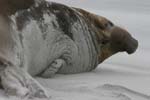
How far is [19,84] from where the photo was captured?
4.71 meters

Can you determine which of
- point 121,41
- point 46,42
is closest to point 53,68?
point 46,42

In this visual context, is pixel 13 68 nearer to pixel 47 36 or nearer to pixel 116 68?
pixel 47 36

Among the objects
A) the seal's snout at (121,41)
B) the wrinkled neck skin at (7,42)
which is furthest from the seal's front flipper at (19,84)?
the seal's snout at (121,41)

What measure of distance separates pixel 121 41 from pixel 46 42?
3.56ft

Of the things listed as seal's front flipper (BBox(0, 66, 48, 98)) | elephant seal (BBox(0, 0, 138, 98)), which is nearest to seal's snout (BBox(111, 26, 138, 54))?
elephant seal (BBox(0, 0, 138, 98))

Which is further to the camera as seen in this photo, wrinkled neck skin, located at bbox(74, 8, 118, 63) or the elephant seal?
wrinkled neck skin, located at bbox(74, 8, 118, 63)

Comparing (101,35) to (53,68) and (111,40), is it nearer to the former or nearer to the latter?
(111,40)

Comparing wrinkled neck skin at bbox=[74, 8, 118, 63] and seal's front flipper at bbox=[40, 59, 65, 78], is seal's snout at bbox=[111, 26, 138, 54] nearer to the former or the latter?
wrinkled neck skin at bbox=[74, 8, 118, 63]

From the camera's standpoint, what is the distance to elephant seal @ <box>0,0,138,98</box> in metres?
4.82

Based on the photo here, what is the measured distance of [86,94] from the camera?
199 inches

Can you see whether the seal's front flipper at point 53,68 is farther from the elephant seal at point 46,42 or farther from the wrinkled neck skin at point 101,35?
the wrinkled neck skin at point 101,35

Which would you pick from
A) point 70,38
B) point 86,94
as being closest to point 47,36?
point 70,38

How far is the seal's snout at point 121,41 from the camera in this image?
21.3 feet

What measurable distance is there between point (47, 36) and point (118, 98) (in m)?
1.02
